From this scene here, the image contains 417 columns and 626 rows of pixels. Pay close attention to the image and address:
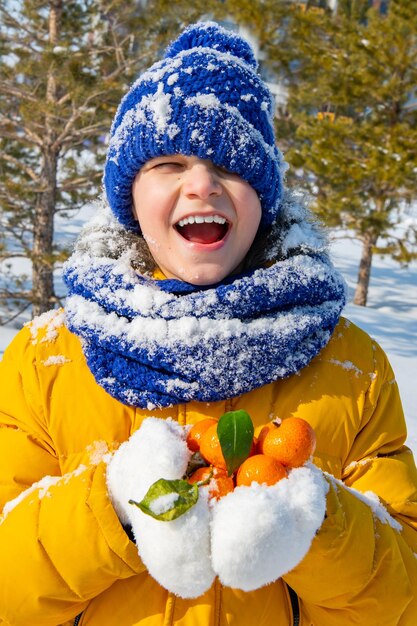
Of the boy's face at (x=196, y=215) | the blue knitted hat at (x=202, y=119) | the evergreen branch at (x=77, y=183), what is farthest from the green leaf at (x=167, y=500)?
the evergreen branch at (x=77, y=183)

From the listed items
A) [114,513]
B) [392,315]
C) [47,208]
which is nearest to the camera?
[114,513]

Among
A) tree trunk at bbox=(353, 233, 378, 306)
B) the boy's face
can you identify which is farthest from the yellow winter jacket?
tree trunk at bbox=(353, 233, 378, 306)

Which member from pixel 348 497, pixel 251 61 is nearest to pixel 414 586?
pixel 348 497

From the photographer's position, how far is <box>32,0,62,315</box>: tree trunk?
750cm

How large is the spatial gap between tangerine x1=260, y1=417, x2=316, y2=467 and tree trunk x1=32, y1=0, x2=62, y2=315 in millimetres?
6728

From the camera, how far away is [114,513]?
1.01 meters

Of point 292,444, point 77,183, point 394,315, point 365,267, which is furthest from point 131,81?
point 292,444

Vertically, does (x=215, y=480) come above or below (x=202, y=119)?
below

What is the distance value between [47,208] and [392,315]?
695cm

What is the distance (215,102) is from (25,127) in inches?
275

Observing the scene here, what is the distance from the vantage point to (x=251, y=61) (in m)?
1.55

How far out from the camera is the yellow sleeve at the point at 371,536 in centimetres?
99

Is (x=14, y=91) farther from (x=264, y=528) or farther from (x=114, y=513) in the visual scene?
(x=264, y=528)

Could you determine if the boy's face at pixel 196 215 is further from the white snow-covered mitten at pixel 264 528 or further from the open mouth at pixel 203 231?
the white snow-covered mitten at pixel 264 528
